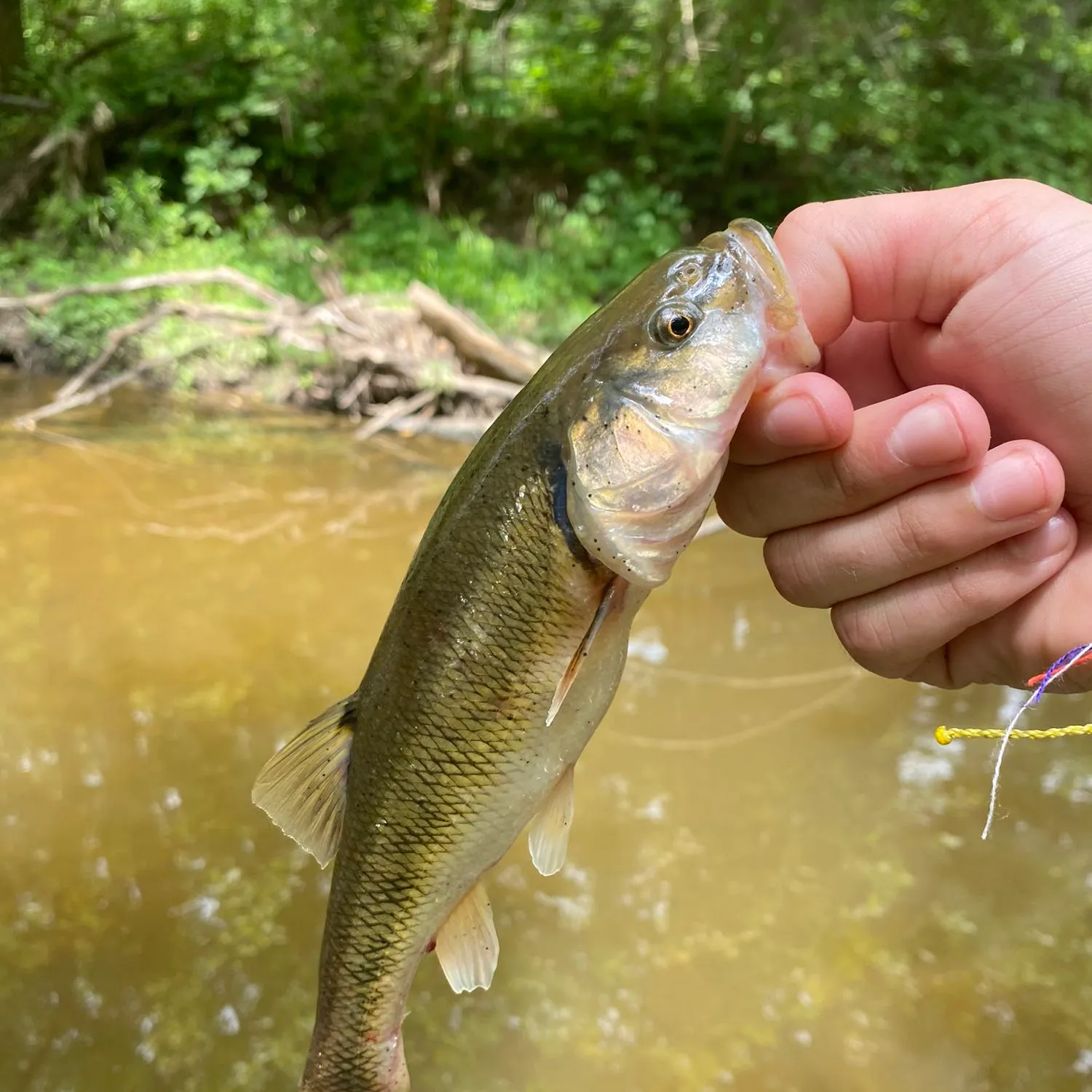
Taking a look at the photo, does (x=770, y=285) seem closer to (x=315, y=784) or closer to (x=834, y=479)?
(x=834, y=479)

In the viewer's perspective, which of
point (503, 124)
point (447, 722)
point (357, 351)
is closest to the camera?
point (447, 722)

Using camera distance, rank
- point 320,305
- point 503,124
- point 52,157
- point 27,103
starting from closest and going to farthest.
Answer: point 320,305
point 27,103
point 52,157
point 503,124

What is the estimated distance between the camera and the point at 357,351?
693 centimetres

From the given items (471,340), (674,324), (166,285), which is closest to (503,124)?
(166,285)

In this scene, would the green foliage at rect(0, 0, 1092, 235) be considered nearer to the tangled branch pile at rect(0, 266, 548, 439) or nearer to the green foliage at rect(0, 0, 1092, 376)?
the green foliage at rect(0, 0, 1092, 376)

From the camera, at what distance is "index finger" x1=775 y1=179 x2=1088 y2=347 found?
134 centimetres

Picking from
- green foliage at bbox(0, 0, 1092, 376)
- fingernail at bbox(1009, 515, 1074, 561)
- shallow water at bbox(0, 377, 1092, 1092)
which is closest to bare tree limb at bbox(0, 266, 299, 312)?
green foliage at bbox(0, 0, 1092, 376)

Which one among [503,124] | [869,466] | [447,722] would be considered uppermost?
[869,466]

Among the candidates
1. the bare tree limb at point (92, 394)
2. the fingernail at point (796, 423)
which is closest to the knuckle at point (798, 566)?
Result: the fingernail at point (796, 423)

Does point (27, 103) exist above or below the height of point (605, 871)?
above

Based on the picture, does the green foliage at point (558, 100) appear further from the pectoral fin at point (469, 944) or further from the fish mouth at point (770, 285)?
the pectoral fin at point (469, 944)

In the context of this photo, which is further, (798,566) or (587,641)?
(798,566)

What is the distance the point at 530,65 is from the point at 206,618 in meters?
10.2

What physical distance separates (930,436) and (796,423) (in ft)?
0.65
